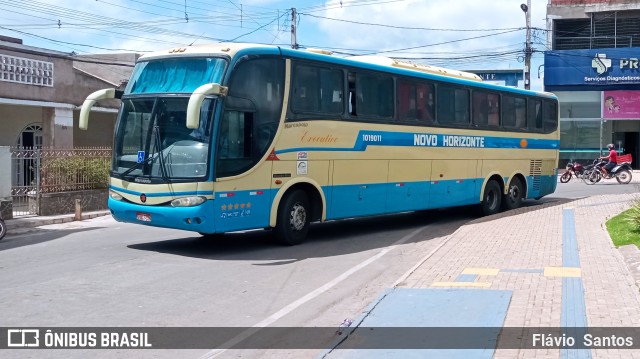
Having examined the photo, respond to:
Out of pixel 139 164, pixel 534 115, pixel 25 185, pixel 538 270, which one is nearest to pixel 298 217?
pixel 139 164

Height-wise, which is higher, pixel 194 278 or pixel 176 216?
pixel 176 216

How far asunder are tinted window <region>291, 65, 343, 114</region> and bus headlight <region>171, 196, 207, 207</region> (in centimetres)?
263

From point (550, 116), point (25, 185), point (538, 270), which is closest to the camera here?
point (538, 270)

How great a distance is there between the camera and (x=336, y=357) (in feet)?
20.7

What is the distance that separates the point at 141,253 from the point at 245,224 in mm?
1869

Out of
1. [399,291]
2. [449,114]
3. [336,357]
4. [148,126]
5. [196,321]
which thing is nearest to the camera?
[336,357]

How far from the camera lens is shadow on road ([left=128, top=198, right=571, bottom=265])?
12.2 metres

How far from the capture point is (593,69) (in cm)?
3972

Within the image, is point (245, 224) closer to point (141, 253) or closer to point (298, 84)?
point (141, 253)

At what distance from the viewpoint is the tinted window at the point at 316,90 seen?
1283 cm

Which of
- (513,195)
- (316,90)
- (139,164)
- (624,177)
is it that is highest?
(316,90)

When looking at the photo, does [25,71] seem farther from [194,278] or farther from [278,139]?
[194,278]

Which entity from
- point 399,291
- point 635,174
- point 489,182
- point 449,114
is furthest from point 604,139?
point 399,291

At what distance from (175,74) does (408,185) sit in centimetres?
629
